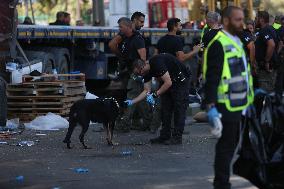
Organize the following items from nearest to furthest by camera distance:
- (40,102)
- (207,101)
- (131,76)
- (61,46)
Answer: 1. (207,101)
2. (131,76)
3. (40,102)
4. (61,46)

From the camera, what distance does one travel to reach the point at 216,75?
741 cm

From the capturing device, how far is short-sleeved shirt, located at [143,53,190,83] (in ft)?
39.2

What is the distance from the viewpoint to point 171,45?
1335cm

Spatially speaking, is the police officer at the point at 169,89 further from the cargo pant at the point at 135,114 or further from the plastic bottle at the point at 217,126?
the plastic bottle at the point at 217,126

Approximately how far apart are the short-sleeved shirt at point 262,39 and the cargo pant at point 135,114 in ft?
8.38

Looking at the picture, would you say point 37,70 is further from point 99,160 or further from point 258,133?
point 258,133

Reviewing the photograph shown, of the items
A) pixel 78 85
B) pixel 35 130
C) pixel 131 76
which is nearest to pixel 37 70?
pixel 78 85

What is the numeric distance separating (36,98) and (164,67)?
4557 millimetres

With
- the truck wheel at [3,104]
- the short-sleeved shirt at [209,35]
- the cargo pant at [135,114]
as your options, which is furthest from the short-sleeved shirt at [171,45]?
the truck wheel at [3,104]

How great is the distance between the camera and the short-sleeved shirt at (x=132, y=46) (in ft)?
43.8

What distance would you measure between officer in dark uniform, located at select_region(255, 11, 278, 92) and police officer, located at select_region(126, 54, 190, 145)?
302 centimetres

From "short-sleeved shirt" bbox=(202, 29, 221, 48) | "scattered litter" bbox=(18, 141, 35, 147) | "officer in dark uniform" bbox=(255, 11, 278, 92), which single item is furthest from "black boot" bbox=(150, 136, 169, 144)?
"officer in dark uniform" bbox=(255, 11, 278, 92)

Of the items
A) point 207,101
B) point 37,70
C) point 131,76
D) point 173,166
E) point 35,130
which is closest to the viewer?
point 207,101

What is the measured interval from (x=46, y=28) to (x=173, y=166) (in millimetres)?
8215
